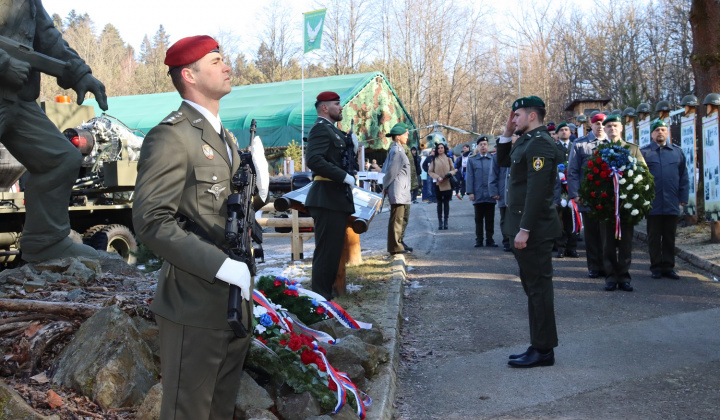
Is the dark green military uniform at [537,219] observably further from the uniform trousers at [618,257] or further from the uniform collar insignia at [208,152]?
the uniform trousers at [618,257]

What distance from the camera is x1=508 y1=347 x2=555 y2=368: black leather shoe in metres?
5.84

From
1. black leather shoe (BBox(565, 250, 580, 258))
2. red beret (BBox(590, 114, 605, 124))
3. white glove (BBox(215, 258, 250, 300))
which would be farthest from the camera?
black leather shoe (BBox(565, 250, 580, 258))

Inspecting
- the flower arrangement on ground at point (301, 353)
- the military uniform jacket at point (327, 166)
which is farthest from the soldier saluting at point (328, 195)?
the flower arrangement on ground at point (301, 353)

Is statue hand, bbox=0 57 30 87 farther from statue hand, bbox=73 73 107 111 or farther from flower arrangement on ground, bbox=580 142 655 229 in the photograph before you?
flower arrangement on ground, bbox=580 142 655 229

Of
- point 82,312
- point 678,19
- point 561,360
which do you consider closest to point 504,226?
point 561,360

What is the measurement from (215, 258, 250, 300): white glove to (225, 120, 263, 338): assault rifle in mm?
34

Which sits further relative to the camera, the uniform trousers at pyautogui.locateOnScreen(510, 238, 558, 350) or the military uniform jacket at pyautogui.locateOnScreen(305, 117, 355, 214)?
the military uniform jacket at pyautogui.locateOnScreen(305, 117, 355, 214)

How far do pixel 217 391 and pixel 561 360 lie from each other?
3897mm

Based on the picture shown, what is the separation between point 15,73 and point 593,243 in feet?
24.6

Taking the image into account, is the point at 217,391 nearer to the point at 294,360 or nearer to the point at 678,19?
the point at 294,360

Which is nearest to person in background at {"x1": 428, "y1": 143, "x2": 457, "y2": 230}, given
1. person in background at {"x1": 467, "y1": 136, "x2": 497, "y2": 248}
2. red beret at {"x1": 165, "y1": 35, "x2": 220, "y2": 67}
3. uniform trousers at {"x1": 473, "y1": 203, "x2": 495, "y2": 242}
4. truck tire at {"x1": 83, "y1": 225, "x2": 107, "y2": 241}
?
person in background at {"x1": 467, "y1": 136, "x2": 497, "y2": 248}

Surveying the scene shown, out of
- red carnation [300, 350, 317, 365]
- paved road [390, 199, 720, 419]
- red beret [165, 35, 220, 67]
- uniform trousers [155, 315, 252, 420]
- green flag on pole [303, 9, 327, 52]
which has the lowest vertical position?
paved road [390, 199, 720, 419]

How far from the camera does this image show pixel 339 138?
23.6ft

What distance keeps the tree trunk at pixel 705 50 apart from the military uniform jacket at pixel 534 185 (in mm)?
9462
